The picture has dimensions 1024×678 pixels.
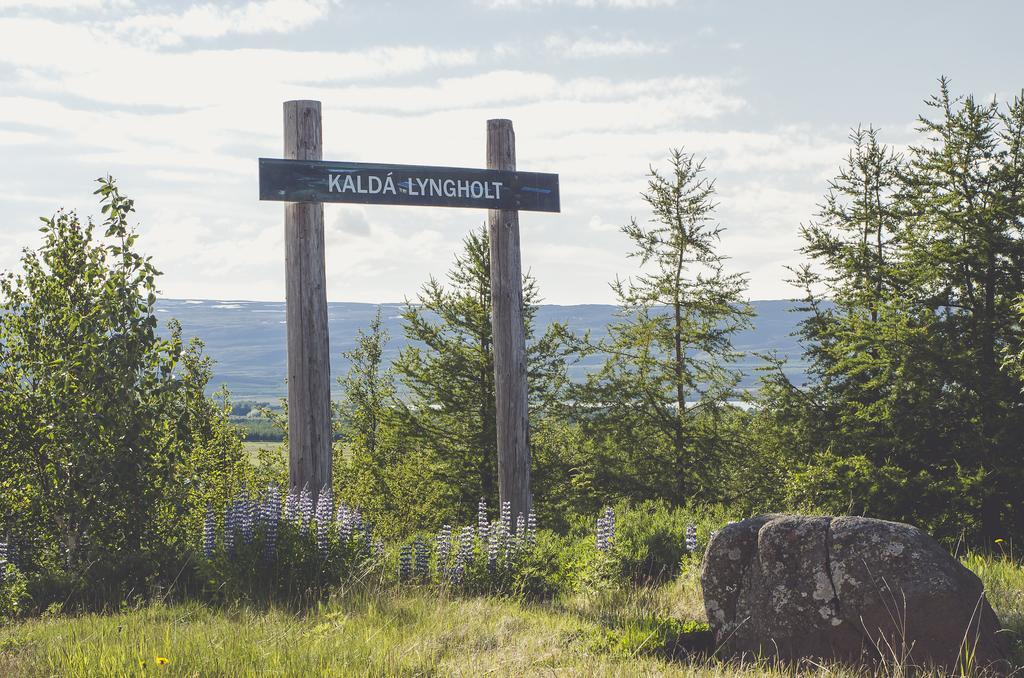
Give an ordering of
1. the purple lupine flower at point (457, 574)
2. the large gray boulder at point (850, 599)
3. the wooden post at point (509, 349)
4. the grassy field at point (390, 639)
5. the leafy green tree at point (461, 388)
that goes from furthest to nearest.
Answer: the leafy green tree at point (461, 388)
the wooden post at point (509, 349)
the purple lupine flower at point (457, 574)
the large gray boulder at point (850, 599)
the grassy field at point (390, 639)

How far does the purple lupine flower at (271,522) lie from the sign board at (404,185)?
258cm

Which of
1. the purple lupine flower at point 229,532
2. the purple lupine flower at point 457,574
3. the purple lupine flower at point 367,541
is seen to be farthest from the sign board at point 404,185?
the purple lupine flower at point 457,574

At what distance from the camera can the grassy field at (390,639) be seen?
463 cm

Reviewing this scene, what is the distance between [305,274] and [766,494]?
14699 mm

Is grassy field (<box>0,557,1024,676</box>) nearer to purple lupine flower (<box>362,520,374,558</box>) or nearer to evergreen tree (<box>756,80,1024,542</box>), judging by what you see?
purple lupine flower (<box>362,520,374,558</box>)

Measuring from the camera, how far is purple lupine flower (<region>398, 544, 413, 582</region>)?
7441 millimetres

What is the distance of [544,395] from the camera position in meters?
19.9

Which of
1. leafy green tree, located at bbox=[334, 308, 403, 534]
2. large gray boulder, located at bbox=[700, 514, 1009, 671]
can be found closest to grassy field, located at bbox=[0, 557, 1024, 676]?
large gray boulder, located at bbox=[700, 514, 1009, 671]

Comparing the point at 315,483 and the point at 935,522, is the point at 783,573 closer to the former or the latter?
the point at 315,483

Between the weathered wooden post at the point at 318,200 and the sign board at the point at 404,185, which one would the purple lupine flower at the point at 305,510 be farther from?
the sign board at the point at 404,185

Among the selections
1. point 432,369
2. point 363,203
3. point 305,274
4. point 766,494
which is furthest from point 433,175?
point 766,494

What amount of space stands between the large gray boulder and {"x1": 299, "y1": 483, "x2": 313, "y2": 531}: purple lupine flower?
3.46 metres

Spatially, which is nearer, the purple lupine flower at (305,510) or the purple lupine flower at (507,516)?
the purple lupine flower at (305,510)

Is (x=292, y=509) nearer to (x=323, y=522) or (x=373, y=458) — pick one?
(x=323, y=522)
